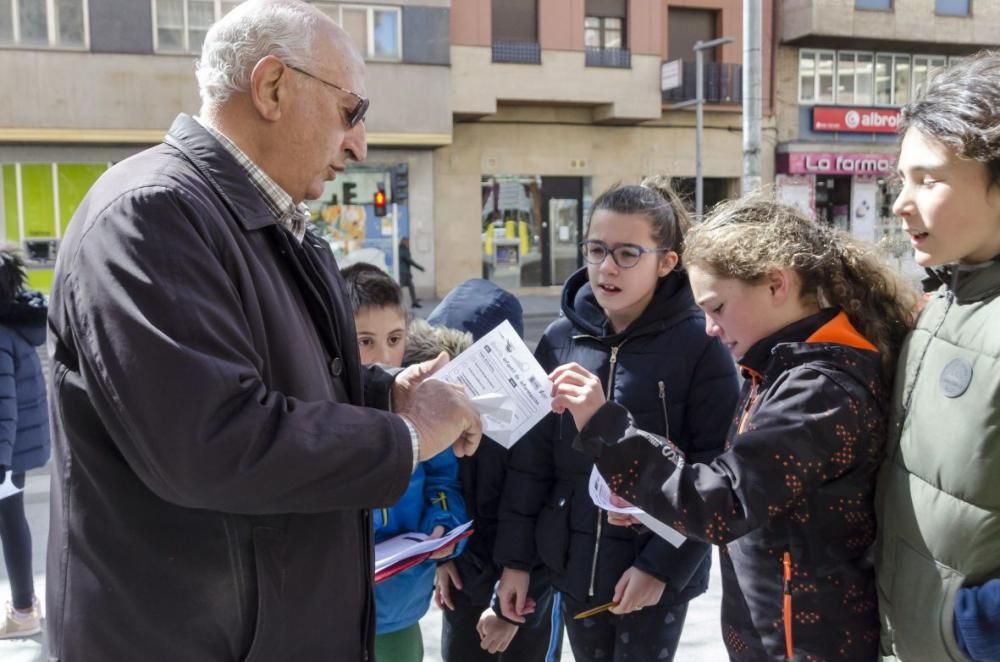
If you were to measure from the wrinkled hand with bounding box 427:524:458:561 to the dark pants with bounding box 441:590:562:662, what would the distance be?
1.06 ft

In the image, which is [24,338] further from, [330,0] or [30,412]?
[330,0]

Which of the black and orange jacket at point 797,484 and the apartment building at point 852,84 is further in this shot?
the apartment building at point 852,84

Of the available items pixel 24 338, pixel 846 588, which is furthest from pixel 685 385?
pixel 24 338

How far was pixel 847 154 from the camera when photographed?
916 inches

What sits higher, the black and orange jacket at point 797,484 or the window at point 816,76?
the window at point 816,76

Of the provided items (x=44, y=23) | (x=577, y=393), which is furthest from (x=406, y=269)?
(x=577, y=393)

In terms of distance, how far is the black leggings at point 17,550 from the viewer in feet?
12.6

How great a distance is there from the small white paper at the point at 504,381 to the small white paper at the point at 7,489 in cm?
282

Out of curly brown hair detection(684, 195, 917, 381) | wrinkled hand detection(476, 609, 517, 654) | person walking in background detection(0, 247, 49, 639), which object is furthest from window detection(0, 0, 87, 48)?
curly brown hair detection(684, 195, 917, 381)

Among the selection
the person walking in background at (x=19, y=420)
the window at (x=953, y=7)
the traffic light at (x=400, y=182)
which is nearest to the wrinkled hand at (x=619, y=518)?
the person walking in background at (x=19, y=420)

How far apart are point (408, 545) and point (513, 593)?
1.21ft

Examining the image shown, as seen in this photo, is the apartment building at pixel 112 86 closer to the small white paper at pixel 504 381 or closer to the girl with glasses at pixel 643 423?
the girl with glasses at pixel 643 423

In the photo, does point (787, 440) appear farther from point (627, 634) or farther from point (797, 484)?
point (627, 634)

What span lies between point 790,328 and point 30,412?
11.9ft
